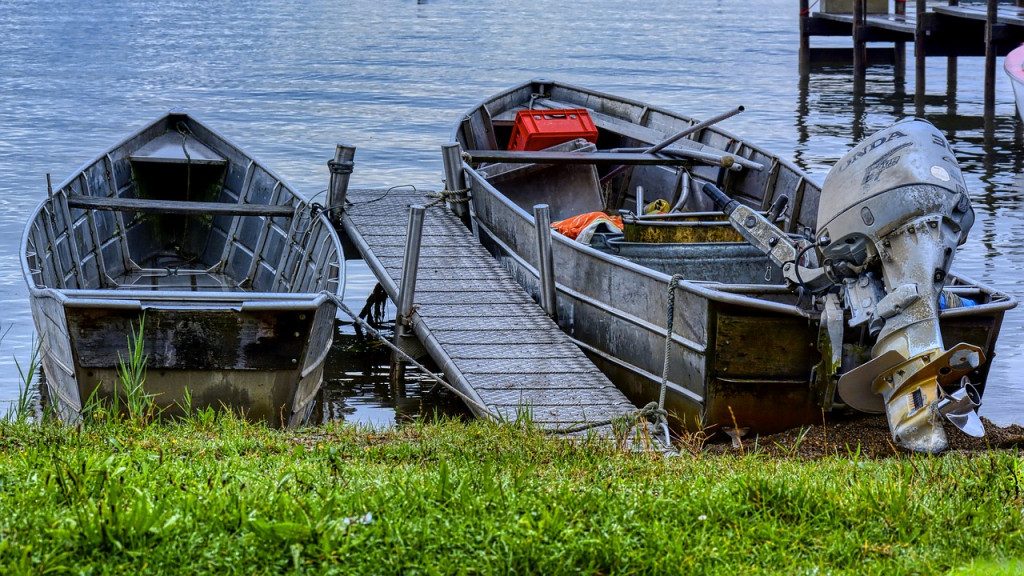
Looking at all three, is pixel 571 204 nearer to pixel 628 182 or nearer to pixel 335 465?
pixel 628 182

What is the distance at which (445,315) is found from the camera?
9531mm

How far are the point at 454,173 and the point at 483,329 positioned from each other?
333cm

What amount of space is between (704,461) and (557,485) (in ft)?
4.28

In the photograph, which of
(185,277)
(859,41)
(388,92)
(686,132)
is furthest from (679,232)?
(388,92)

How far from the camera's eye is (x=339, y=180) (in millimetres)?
12578

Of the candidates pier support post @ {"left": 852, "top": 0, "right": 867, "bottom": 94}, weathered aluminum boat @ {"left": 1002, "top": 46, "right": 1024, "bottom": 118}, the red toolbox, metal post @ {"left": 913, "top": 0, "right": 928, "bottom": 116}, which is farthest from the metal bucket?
pier support post @ {"left": 852, "top": 0, "right": 867, "bottom": 94}

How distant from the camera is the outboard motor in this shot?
6.28 metres

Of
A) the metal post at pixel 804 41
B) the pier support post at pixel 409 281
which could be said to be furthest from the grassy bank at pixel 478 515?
the metal post at pixel 804 41

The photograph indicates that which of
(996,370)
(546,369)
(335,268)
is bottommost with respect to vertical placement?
(996,370)

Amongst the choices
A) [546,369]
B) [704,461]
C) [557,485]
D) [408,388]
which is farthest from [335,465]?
[408,388]

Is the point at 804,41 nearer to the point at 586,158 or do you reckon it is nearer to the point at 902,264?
the point at 586,158

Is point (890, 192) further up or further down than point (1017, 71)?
further down

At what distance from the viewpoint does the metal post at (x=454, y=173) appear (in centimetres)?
1183

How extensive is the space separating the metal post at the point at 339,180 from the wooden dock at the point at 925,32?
1586 centimetres
